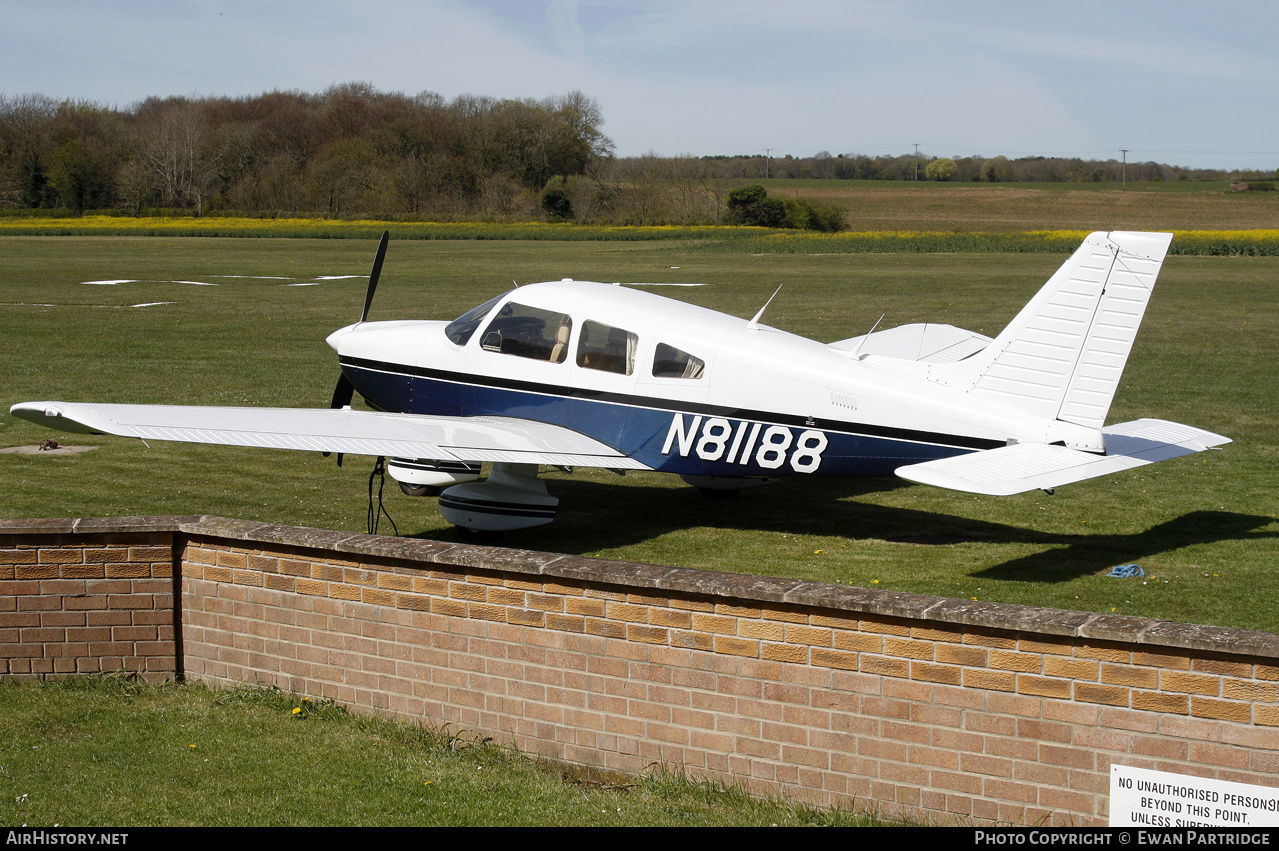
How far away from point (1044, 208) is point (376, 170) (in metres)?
60.9

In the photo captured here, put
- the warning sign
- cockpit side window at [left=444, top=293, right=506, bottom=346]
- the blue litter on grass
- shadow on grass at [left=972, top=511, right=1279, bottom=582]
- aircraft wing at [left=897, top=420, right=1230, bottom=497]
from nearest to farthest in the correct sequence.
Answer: the warning sign → aircraft wing at [left=897, top=420, right=1230, bottom=497] → the blue litter on grass → shadow on grass at [left=972, top=511, right=1279, bottom=582] → cockpit side window at [left=444, top=293, right=506, bottom=346]

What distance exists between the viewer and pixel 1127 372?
2033 centimetres

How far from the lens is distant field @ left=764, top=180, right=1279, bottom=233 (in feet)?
277

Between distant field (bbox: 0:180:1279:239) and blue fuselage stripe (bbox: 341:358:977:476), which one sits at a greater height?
distant field (bbox: 0:180:1279:239)

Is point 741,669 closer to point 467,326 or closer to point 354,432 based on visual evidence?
point 354,432

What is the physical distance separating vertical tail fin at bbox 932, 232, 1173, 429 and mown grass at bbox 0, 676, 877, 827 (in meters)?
5.01

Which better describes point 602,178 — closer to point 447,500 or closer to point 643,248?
point 643,248

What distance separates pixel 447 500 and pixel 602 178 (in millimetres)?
94604

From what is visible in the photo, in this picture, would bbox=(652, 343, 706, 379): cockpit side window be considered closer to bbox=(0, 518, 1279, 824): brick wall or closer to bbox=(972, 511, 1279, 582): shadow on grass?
bbox=(972, 511, 1279, 582): shadow on grass

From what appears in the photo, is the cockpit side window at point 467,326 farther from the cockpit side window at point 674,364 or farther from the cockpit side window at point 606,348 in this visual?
the cockpit side window at point 674,364

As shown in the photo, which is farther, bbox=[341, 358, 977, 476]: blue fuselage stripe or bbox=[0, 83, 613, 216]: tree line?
bbox=[0, 83, 613, 216]: tree line

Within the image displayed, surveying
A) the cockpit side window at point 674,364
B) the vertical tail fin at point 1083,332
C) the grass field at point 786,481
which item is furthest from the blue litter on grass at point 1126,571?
the cockpit side window at point 674,364

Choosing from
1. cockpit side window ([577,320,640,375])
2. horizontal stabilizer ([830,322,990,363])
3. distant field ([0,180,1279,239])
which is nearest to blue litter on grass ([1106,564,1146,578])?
horizontal stabilizer ([830,322,990,363])

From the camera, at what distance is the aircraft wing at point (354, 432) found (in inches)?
346
